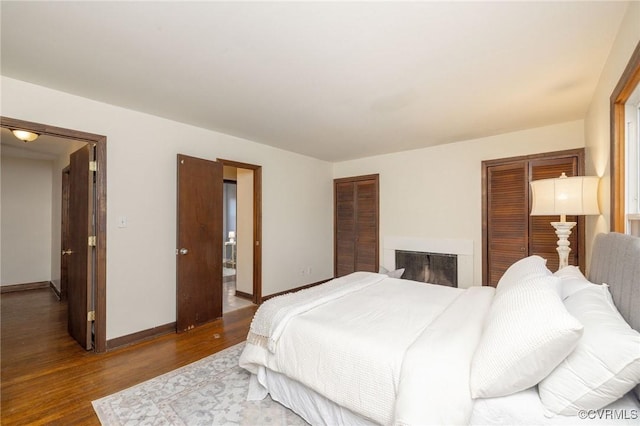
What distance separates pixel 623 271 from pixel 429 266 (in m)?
3.23

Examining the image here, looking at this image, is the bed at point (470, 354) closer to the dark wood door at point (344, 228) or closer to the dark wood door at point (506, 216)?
the dark wood door at point (506, 216)

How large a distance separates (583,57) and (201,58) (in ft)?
9.12

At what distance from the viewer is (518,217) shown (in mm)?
3725

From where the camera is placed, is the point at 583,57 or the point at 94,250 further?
the point at 94,250

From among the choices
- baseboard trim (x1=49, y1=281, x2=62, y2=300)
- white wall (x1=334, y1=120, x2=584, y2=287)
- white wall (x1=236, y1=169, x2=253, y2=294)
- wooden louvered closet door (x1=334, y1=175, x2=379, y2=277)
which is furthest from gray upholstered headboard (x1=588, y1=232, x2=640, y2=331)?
baseboard trim (x1=49, y1=281, x2=62, y2=300)

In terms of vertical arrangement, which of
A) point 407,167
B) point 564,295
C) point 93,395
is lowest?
point 93,395

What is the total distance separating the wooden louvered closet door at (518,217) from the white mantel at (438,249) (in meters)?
0.21

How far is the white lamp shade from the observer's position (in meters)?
2.27

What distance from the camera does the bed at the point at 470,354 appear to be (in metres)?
1.02

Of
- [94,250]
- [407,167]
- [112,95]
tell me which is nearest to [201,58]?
[112,95]

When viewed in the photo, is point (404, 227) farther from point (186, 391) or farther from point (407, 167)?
point (186, 391)

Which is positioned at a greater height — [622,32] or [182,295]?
[622,32]

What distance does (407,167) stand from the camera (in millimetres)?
4750

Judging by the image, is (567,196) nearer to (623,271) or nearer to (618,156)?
(618,156)
